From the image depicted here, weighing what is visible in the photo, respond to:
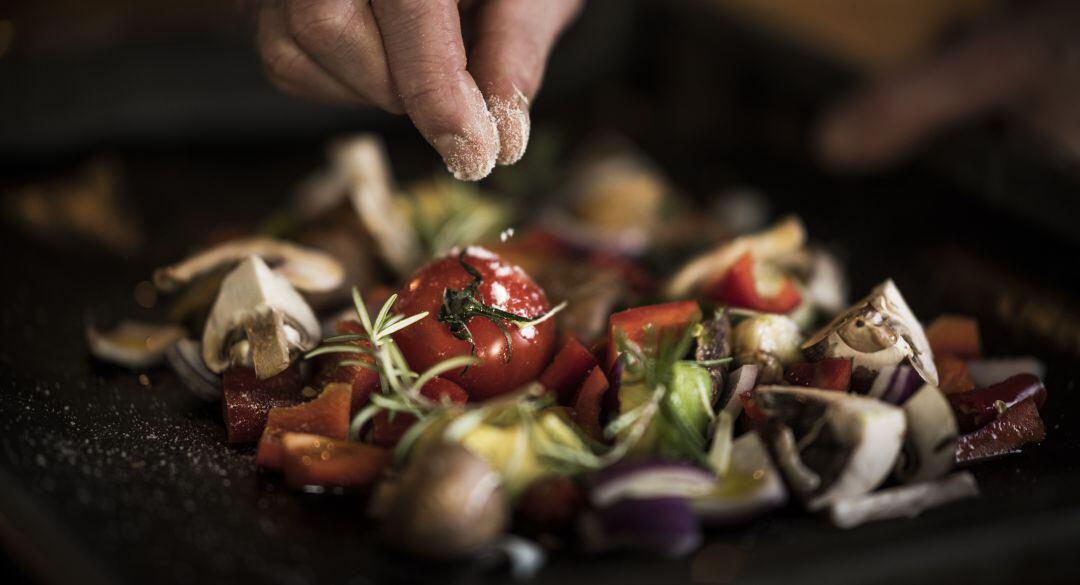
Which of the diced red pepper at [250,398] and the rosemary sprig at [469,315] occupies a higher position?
the rosemary sprig at [469,315]

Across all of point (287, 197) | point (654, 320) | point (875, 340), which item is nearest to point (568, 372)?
point (654, 320)

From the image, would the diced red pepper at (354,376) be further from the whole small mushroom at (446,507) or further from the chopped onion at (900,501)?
the chopped onion at (900,501)

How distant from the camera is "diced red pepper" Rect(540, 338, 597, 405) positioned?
203cm

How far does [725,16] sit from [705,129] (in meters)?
0.58

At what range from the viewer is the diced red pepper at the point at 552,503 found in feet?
5.59

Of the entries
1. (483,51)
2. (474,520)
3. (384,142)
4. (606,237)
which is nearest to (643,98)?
(384,142)

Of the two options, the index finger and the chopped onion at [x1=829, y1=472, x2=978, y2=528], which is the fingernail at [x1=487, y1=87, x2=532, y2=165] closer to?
the index finger

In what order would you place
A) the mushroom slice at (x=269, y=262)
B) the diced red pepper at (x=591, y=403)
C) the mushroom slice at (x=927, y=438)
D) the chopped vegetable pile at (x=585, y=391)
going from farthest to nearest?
the mushroom slice at (x=269, y=262), the diced red pepper at (x=591, y=403), the mushroom slice at (x=927, y=438), the chopped vegetable pile at (x=585, y=391)

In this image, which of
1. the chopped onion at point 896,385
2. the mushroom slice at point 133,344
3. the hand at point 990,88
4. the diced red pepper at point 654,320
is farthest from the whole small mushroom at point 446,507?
the hand at point 990,88

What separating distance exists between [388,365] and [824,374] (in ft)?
2.81

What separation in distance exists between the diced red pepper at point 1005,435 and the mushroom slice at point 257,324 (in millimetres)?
1376

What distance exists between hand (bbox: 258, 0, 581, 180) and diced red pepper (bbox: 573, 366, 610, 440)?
502 mm

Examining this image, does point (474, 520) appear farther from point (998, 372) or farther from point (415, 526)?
point (998, 372)

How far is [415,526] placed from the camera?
5.13 feet
